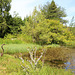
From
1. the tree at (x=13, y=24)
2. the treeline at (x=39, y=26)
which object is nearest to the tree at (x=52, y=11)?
the treeline at (x=39, y=26)

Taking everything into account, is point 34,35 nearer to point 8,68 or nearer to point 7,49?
point 7,49

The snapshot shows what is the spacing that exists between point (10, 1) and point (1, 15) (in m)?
5.20

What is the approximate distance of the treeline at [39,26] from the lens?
1686 centimetres

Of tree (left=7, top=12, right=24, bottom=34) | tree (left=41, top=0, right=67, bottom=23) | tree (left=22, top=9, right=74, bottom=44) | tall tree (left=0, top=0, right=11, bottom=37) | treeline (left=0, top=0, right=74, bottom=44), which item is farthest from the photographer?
tree (left=41, top=0, right=67, bottom=23)

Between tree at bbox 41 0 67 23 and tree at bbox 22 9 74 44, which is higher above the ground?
tree at bbox 41 0 67 23

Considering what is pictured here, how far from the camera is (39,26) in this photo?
16.2m

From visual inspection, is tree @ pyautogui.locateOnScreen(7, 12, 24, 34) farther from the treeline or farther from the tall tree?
the tall tree

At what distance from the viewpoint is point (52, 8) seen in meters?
33.8

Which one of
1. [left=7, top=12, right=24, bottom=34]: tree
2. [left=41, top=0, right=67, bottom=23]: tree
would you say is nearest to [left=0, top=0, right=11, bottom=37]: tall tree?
[left=7, top=12, right=24, bottom=34]: tree

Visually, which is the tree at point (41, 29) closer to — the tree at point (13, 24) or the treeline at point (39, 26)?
the treeline at point (39, 26)

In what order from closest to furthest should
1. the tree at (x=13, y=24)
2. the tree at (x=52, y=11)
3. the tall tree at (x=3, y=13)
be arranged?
the tall tree at (x=3, y=13)
the tree at (x=13, y=24)
the tree at (x=52, y=11)

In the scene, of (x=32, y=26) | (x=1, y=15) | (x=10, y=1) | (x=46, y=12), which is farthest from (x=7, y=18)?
(x=46, y=12)

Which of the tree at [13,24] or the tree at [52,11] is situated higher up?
the tree at [52,11]

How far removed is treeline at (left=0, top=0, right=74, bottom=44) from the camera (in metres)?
16.9
